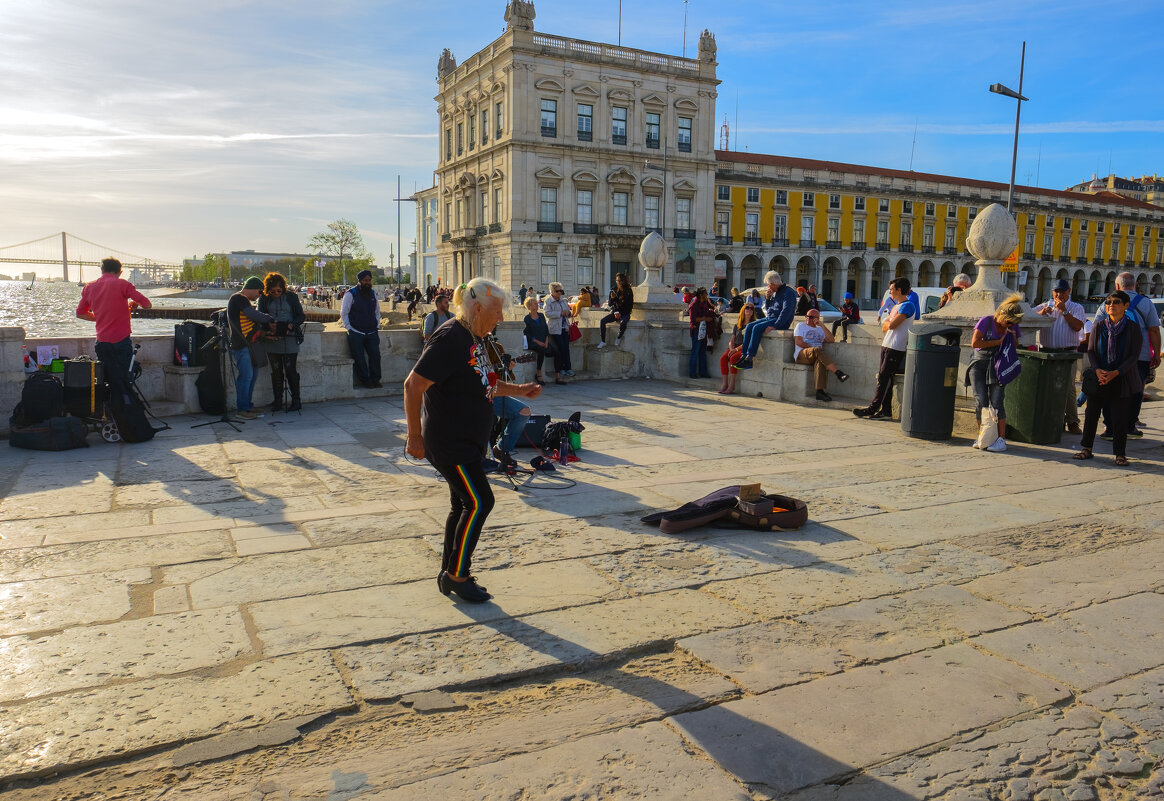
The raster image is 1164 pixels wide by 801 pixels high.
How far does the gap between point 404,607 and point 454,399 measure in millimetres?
1075

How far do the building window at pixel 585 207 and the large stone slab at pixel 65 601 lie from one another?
168 feet

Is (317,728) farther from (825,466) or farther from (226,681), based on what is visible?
(825,466)

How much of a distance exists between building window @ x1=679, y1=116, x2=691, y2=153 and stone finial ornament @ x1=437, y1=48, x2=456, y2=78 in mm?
18949

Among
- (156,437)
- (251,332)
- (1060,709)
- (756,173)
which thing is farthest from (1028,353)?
(756,173)

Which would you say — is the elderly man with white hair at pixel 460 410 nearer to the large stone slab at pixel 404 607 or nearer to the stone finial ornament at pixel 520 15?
the large stone slab at pixel 404 607

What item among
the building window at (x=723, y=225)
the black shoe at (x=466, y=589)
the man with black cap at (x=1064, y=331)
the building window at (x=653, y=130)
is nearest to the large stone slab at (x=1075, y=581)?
the black shoe at (x=466, y=589)

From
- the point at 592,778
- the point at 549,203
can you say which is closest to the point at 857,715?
A: the point at 592,778

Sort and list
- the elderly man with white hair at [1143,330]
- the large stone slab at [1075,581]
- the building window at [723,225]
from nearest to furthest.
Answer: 1. the large stone slab at [1075,581]
2. the elderly man with white hair at [1143,330]
3. the building window at [723,225]

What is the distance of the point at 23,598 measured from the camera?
4.11 m

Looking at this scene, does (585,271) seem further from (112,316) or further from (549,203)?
(112,316)

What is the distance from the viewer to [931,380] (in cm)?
873

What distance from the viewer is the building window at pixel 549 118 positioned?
5199 cm

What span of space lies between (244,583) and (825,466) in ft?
16.7

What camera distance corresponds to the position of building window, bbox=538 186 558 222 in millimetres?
52906
